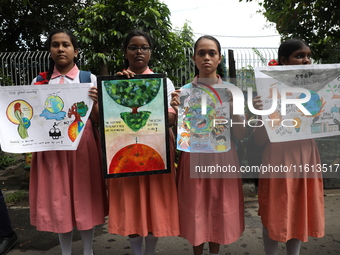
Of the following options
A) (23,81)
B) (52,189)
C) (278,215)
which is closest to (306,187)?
(278,215)

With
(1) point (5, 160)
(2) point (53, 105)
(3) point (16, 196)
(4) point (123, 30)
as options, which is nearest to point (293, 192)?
(2) point (53, 105)

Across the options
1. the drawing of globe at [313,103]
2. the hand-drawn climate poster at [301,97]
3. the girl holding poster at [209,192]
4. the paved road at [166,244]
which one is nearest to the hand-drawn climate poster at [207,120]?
the girl holding poster at [209,192]

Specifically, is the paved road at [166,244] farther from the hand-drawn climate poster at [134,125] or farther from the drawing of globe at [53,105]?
the drawing of globe at [53,105]

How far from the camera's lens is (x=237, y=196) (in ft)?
6.97

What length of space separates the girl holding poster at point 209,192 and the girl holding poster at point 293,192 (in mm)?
220

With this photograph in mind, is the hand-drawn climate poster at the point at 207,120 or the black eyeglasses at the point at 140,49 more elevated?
the black eyeglasses at the point at 140,49

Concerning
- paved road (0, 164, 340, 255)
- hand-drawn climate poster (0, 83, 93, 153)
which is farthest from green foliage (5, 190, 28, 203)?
hand-drawn climate poster (0, 83, 93, 153)

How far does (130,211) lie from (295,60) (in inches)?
62.2

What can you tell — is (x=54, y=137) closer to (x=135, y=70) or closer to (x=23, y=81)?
(x=135, y=70)

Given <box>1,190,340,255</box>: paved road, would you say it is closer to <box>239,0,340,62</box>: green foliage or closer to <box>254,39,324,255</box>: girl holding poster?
→ <box>254,39,324,255</box>: girl holding poster

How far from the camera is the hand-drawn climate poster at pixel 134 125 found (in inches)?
79.8

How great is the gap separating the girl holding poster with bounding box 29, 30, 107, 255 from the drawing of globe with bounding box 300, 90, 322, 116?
150cm

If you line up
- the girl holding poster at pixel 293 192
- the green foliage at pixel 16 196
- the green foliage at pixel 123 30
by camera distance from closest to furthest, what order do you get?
1. the girl holding poster at pixel 293 192
2. the green foliage at pixel 16 196
3. the green foliage at pixel 123 30

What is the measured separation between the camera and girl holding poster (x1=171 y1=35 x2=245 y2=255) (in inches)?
80.7
